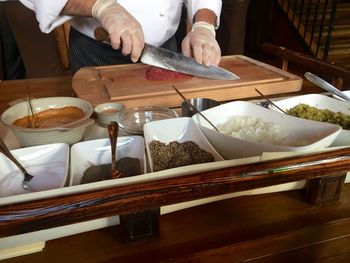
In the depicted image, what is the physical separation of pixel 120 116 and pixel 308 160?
1.75 feet

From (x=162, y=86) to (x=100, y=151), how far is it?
1.77 ft

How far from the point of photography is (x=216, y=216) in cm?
68

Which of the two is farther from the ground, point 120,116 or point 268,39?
point 120,116

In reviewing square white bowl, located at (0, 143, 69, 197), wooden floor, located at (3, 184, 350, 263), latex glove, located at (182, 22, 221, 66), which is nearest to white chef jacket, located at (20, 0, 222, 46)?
latex glove, located at (182, 22, 221, 66)

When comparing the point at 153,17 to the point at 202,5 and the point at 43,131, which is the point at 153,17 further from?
the point at 43,131

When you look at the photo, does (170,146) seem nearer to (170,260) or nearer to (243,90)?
(170,260)

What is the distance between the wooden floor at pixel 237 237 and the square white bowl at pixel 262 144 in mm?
119

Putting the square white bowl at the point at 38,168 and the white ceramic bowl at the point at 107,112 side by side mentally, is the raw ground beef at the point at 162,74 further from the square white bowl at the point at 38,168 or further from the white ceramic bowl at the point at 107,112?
the square white bowl at the point at 38,168

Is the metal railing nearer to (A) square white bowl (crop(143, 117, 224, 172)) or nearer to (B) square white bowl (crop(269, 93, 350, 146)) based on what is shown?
(B) square white bowl (crop(269, 93, 350, 146))

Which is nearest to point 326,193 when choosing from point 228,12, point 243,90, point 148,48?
point 243,90

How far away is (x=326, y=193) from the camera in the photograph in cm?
69

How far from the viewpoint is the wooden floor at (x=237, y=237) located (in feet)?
1.95

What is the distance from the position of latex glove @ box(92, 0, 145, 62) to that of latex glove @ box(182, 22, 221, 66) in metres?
0.31

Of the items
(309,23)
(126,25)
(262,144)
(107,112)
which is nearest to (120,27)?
(126,25)
